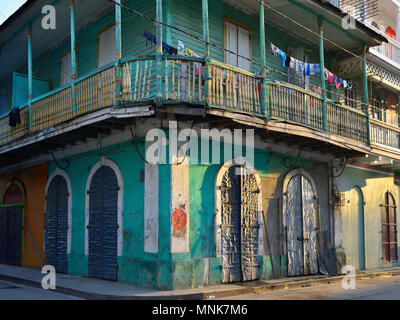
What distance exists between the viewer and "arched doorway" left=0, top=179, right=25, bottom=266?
637 inches

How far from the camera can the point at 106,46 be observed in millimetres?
12945

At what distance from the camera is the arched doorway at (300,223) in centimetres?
1299

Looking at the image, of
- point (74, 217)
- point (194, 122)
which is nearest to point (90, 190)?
point (74, 217)

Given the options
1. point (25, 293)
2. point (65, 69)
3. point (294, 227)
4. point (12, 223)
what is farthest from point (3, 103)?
point (294, 227)

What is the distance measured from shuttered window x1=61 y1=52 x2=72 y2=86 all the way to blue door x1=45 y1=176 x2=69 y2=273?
314 cm

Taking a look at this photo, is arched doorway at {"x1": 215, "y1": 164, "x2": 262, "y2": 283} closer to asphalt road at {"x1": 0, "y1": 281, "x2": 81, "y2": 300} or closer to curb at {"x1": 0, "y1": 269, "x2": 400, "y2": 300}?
curb at {"x1": 0, "y1": 269, "x2": 400, "y2": 300}

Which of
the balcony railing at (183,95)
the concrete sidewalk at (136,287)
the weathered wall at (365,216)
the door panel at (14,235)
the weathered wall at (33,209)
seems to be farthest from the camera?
the door panel at (14,235)

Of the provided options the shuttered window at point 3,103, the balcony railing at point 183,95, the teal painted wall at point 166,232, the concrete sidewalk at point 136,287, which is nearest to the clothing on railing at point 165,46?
the balcony railing at point 183,95

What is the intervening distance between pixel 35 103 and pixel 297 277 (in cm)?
875

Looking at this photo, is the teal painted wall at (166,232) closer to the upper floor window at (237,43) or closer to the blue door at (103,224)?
the blue door at (103,224)

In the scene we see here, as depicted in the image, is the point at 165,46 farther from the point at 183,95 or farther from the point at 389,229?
the point at 389,229

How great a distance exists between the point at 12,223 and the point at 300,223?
1024cm

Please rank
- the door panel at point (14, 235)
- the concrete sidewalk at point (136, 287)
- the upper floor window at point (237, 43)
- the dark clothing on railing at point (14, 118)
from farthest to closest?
the door panel at point (14, 235)
the dark clothing on railing at point (14, 118)
the upper floor window at point (237, 43)
the concrete sidewalk at point (136, 287)

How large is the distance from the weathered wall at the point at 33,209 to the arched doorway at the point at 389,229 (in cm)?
1223
